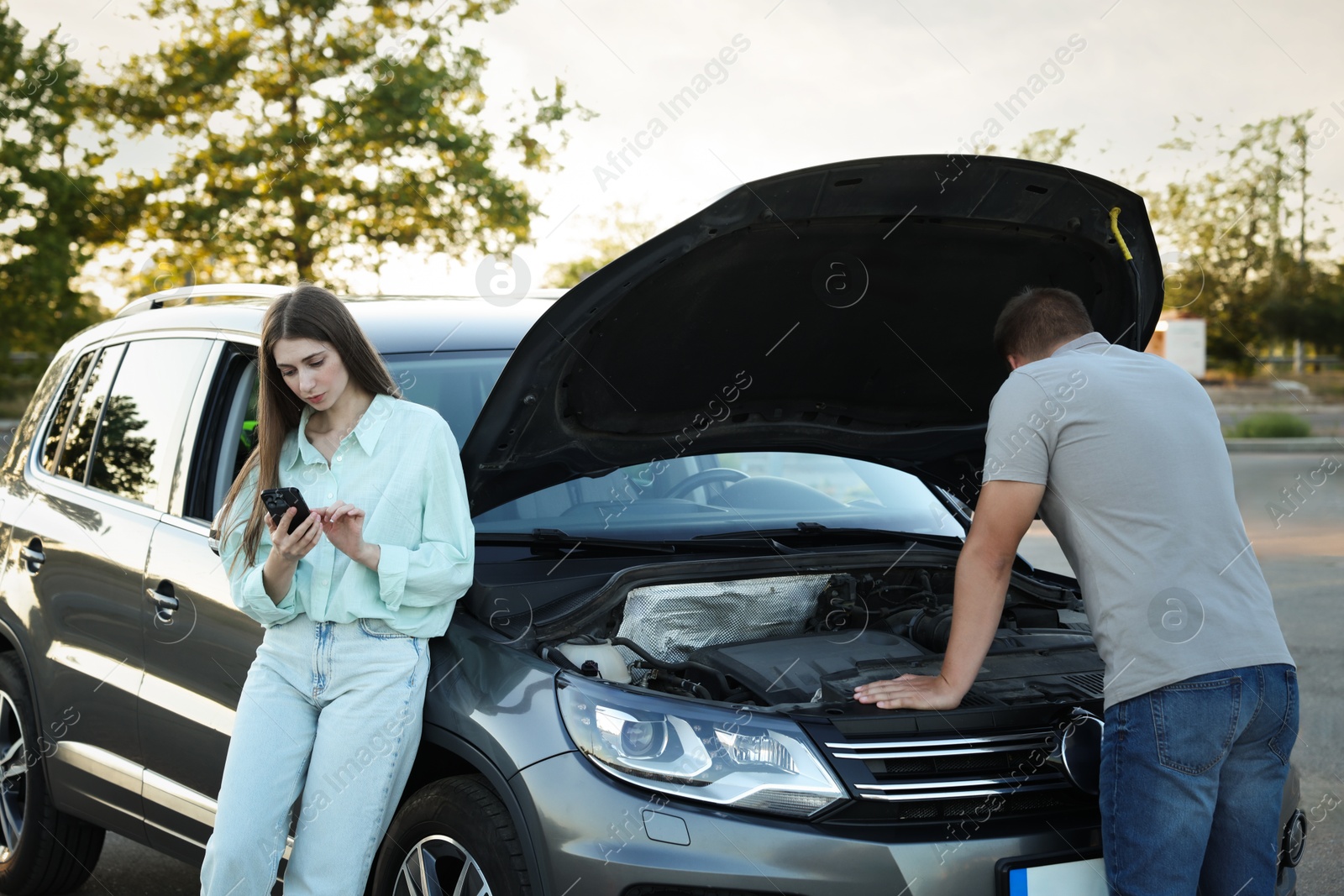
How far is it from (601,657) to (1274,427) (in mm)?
27164

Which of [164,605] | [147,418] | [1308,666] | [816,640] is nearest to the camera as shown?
[816,640]

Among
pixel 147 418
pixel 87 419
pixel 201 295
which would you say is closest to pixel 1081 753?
pixel 147 418

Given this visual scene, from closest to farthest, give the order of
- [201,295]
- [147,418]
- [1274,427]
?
[147,418], [201,295], [1274,427]

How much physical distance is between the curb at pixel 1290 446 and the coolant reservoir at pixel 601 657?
24.1 meters

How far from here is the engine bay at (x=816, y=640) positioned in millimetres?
2896

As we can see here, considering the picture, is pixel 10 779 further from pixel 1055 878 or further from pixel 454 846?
pixel 1055 878

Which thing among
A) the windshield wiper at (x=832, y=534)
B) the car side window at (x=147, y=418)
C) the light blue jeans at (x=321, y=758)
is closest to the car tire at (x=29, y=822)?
the car side window at (x=147, y=418)

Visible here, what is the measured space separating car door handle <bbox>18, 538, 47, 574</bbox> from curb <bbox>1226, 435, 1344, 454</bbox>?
24197 millimetres

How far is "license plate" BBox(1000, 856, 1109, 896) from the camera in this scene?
2.38 metres

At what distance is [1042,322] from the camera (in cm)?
282

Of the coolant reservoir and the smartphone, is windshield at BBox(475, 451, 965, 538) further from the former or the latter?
the smartphone

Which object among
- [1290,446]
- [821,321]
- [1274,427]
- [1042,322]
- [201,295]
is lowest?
[1042,322]

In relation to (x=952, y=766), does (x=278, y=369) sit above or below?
above

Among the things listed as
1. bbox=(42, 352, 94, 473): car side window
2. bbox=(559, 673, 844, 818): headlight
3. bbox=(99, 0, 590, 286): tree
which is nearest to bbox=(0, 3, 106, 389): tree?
bbox=(99, 0, 590, 286): tree
